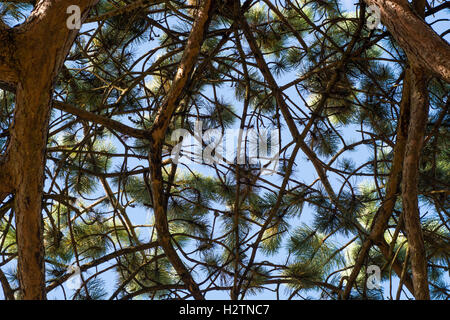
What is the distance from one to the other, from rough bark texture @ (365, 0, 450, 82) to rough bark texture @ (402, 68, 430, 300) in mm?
300

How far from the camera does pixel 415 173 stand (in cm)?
157

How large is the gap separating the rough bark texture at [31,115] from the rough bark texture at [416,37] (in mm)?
781

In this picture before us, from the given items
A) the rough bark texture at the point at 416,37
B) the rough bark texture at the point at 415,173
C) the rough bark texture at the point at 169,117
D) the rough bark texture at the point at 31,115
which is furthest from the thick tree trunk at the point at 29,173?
the rough bark texture at the point at 415,173

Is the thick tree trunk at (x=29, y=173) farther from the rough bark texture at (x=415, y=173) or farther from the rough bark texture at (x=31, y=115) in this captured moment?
the rough bark texture at (x=415, y=173)

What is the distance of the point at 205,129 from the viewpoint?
9.18 ft

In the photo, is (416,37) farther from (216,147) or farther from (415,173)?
(216,147)

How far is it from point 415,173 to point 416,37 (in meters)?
0.51

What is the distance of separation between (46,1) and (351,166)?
2366 mm

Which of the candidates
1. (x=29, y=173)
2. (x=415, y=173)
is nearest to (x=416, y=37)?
(x=415, y=173)

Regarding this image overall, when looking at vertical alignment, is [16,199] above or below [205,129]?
below

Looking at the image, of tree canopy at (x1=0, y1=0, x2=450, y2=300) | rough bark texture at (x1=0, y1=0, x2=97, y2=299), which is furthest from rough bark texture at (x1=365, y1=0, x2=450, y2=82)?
rough bark texture at (x1=0, y1=0, x2=97, y2=299)
